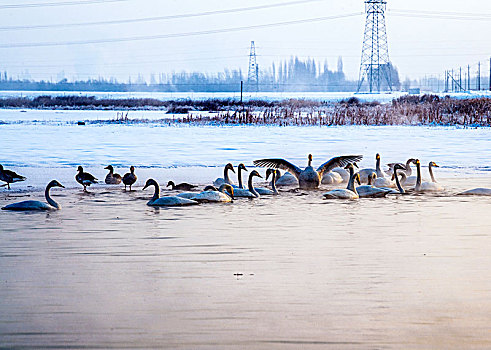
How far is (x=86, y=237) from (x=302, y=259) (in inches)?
110

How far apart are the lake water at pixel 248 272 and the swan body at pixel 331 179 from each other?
1.42 metres

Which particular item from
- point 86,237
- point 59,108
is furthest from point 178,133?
point 59,108

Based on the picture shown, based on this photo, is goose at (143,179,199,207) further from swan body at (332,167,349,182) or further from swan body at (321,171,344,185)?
swan body at (332,167,349,182)

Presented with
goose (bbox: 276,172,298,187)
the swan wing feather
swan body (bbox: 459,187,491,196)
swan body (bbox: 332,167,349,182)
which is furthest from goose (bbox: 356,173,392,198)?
swan body (bbox: 332,167,349,182)

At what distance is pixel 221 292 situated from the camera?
6402 millimetres

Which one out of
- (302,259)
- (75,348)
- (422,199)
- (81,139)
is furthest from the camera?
(81,139)

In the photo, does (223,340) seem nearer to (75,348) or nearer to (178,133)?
(75,348)

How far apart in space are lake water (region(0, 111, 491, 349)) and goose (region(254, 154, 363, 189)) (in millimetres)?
459

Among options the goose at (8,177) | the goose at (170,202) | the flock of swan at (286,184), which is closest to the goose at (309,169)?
the flock of swan at (286,184)

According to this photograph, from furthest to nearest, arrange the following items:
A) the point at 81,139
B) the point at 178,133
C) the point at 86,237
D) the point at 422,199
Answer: the point at 178,133
the point at 81,139
the point at 422,199
the point at 86,237

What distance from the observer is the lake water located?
5.34 m

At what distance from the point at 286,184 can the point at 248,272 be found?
849 centimetres

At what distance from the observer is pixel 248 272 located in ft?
23.5

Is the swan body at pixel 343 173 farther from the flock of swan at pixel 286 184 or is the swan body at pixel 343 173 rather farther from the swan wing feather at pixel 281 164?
the swan wing feather at pixel 281 164
